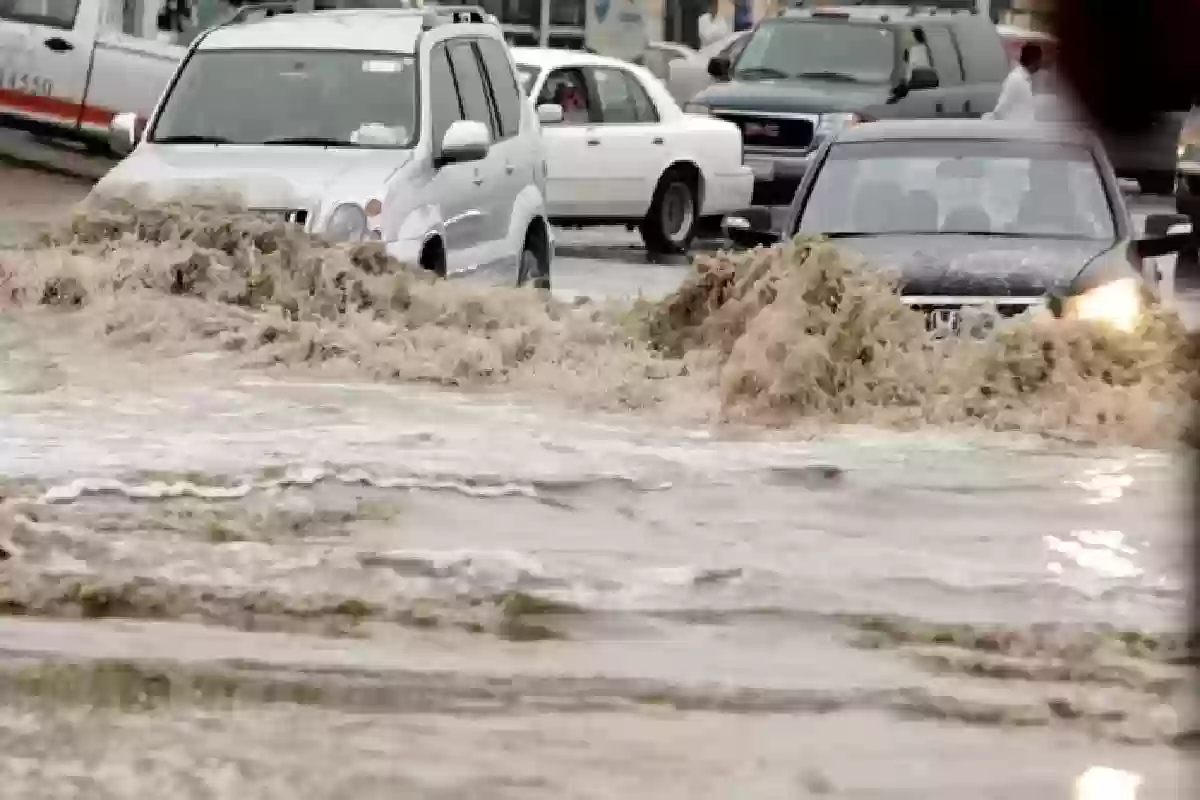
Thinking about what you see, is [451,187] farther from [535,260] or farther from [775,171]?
[775,171]

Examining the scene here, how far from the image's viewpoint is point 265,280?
8.02 m

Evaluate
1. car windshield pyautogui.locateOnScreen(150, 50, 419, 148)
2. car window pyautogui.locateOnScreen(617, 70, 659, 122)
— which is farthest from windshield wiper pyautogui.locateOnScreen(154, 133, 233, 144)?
car window pyautogui.locateOnScreen(617, 70, 659, 122)

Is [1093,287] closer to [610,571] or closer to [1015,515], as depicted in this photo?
[1015,515]

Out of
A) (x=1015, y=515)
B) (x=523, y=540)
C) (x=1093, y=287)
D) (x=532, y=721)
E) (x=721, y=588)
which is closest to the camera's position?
Answer: (x=532, y=721)

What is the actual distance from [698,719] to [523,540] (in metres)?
1.40

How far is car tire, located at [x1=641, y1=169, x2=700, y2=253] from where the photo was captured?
53.3ft

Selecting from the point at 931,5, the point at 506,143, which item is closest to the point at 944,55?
the point at 931,5

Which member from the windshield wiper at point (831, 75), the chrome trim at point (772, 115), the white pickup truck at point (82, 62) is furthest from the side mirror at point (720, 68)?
the white pickup truck at point (82, 62)

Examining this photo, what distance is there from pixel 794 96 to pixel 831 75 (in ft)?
2.52

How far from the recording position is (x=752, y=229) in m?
8.83

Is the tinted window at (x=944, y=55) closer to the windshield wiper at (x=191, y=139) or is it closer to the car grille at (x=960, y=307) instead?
the windshield wiper at (x=191, y=139)

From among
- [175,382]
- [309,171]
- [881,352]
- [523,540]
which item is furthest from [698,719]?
[309,171]

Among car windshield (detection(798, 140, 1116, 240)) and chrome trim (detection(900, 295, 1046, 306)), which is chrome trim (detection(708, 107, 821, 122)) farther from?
chrome trim (detection(900, 295, 1046, 306))

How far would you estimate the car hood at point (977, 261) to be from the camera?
764cm
